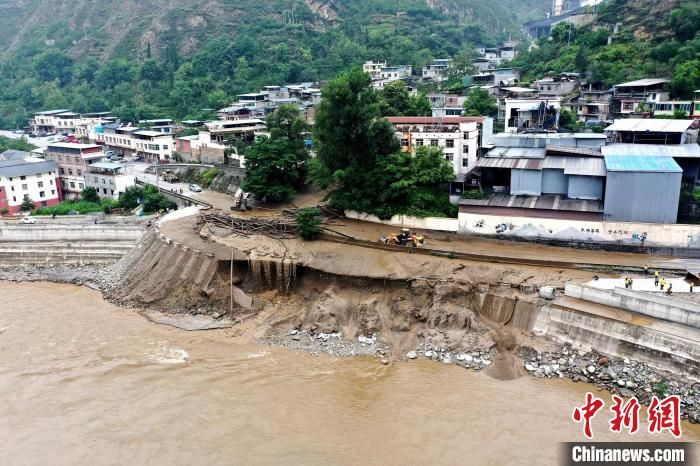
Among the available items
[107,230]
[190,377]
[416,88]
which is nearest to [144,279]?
[107,230]

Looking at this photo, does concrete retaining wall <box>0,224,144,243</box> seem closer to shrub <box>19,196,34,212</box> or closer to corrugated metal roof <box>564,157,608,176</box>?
shrub <box>19,196,34,212</box>

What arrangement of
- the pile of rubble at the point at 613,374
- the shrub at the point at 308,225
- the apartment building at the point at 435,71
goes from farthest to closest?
1. the apartment building at the point at 435,71
2. the shrub at the point at 308,225
3. the pile of rubble at the point at 613,374

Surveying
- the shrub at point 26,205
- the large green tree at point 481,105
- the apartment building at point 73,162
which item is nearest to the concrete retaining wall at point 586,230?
the large green tree at point 481,105

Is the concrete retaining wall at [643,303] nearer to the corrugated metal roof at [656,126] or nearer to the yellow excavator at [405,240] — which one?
the yellow excavator at [405,240]

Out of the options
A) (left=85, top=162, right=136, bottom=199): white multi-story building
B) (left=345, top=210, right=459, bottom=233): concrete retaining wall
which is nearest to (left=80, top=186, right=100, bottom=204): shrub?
(left=85, top=162, right=136, bottom=199): white multi-story building

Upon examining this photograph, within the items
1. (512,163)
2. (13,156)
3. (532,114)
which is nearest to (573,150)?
(512,163)

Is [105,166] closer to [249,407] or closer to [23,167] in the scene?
[23,167]
